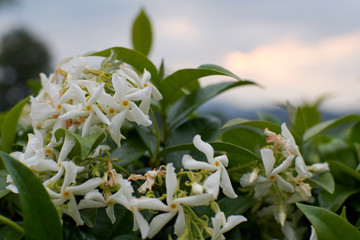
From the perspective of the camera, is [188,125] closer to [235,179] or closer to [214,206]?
[235,179]

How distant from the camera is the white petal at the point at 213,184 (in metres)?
0.36

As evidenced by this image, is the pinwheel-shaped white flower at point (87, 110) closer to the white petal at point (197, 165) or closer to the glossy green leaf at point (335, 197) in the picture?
the white petal at point (197, 165)

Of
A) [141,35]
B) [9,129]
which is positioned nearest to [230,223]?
[9,129]

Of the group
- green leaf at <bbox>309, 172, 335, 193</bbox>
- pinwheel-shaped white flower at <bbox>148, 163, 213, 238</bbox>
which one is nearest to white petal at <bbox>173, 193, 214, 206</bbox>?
pinwheel-shaped white flower at <bbox>148, 163, 213, 238</bbox>

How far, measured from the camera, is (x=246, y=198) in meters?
0.49

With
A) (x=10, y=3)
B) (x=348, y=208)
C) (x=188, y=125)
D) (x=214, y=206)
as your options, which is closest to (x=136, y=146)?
(x=188, y=125)

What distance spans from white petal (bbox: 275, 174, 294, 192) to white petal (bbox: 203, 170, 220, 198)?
11 cm

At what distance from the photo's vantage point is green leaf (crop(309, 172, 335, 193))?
492mm

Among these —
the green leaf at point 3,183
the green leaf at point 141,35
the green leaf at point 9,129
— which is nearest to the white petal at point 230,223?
the green leaf at point 3,183

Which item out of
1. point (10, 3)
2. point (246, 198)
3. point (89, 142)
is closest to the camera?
point (89, 142)

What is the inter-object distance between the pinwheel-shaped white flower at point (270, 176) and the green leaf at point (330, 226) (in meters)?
0.06

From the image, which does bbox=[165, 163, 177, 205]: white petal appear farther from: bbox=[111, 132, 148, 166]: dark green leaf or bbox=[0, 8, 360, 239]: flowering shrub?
bbox=[111, 132, 148, 166]: dark green leaf

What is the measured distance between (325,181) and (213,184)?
0.72 feet

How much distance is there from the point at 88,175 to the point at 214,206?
0.52 ft
